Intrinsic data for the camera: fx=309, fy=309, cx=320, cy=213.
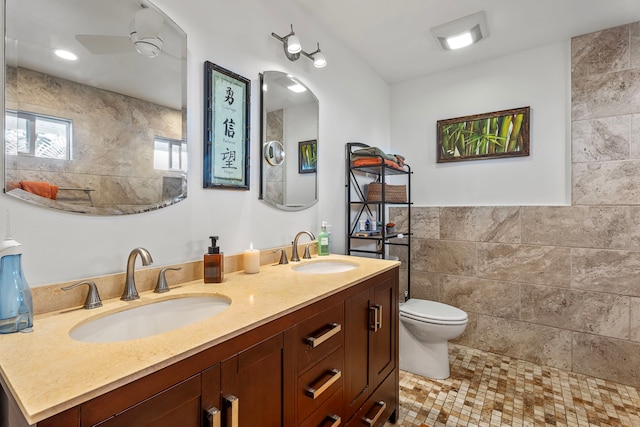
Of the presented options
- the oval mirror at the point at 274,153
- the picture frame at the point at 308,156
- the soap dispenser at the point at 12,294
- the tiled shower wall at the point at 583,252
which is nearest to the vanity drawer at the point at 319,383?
the soap dispenser at the point at 12,294

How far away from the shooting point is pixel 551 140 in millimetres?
2309

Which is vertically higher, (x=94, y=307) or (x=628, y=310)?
(x=94, y=307)

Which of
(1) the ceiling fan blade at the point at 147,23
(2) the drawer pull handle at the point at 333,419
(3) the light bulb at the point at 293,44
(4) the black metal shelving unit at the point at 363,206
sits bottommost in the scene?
(2) the drawer pull handle at the point at 333,419

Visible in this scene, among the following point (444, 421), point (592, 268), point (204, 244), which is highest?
point (204, 244)

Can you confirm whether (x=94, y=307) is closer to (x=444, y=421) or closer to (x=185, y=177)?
(x=185, y=177)

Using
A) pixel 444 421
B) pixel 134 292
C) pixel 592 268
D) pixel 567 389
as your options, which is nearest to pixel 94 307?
pixel 134 292

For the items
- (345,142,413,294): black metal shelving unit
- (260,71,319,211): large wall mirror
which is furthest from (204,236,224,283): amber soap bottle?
(345,142,413,294): black metal shelving unit

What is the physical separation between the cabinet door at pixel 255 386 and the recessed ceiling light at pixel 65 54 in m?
1.05

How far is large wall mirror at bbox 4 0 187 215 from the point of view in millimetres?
898

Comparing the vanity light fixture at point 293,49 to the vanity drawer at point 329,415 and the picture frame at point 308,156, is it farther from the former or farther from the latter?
the vanity drawer at point 329,415

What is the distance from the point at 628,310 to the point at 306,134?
2394 mm

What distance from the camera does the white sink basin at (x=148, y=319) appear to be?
89cm

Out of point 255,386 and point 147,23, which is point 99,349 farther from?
point 147,23

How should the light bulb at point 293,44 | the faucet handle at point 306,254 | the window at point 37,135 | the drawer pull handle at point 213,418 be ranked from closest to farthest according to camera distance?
the drawer pull handle at point 213,418
the window at point 37,135
the light bulb at point 293,44
the faucet handle at point 306,254
